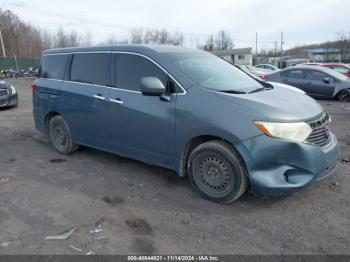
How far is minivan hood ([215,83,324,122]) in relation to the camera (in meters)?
3.71

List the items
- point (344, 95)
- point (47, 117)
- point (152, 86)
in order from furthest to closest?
point (344, 95) → point (47, 117) → point (152, 86)

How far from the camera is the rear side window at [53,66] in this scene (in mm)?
6020

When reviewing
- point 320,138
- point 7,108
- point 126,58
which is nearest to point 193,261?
point 320,138

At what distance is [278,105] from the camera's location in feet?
12.7

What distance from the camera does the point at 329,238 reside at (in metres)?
3.32

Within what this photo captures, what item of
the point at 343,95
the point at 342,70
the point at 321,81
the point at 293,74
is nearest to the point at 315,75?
the point at 321,81

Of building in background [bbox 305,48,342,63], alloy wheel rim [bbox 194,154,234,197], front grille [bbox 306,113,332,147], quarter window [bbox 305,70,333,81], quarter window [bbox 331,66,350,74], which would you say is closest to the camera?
front grille [bbox 306,113,332,147]

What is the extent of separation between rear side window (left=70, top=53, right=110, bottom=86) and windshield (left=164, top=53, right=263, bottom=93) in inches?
45.1

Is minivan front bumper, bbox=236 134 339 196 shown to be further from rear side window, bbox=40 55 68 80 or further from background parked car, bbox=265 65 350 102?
background parked car, bbox=265 65 350 102

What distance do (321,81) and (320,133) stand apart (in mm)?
10490

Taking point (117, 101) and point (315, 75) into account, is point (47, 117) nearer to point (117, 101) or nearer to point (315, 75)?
point (117, 101)

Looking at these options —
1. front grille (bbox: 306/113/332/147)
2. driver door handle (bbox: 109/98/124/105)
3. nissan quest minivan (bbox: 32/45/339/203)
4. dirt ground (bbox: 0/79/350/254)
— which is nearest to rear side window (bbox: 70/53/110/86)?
nissan quest minivan (bbox: 32/45/339/203)

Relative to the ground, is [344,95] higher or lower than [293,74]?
lower

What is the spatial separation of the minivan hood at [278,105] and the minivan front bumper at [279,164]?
0.28m
